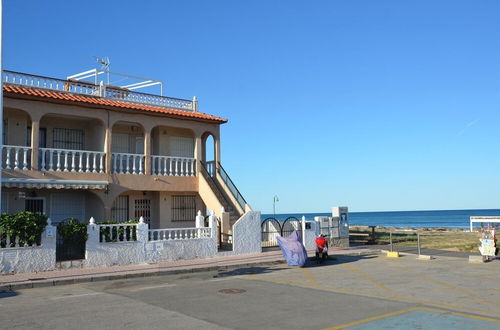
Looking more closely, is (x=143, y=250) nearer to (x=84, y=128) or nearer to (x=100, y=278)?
(x=100, y=278)

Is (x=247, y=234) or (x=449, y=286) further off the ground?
(x=247, y=234)

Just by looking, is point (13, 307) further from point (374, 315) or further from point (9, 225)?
point (374, 315)

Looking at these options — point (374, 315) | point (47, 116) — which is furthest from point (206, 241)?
point (374, 315)

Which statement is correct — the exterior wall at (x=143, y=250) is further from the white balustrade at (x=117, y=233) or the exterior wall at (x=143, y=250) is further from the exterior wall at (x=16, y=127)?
the exterior wall at (x=16, y=127)

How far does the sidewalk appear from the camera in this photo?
13.5 m

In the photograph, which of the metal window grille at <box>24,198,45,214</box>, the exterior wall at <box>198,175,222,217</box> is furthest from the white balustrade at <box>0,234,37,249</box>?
the exterior wall at <box>198,175,222,217</box>

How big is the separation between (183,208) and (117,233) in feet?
23.8

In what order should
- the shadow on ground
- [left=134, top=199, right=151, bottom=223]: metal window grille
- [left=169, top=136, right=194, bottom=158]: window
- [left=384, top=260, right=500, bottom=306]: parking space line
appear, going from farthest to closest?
1. [left=169, top=136, right=194, bottom=158]: window
2. [left=134, top=199, right=151, bottom=223]: metal window grille
3. the shadow on ground
4. [left=384, top=260, right=500, bottom=306]: parking space line

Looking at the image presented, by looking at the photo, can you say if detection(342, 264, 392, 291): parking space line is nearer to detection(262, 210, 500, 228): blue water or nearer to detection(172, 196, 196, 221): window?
detection(172, 196, 196, 221): window

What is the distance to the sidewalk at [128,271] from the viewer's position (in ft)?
44.4

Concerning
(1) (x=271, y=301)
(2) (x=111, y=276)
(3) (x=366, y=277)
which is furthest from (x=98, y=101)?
(1) (x=271, y=301)

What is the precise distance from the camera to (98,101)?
2056 cm

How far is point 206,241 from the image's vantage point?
19719 millimetres

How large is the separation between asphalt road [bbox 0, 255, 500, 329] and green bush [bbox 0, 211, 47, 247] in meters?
2.89
